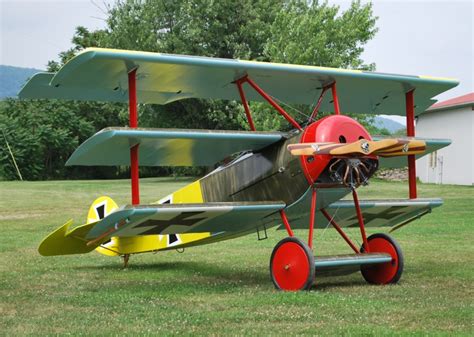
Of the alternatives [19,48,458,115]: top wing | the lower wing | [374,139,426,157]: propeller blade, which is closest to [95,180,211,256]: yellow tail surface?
the lower wing

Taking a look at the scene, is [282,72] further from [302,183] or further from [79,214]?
[79,214]

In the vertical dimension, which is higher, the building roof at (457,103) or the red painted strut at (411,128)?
the building roof at (457,103)

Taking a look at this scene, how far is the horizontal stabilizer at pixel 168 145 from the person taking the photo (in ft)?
25.9

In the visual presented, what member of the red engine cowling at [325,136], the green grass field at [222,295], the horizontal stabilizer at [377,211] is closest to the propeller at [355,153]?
the red engine cowling at [325,136]

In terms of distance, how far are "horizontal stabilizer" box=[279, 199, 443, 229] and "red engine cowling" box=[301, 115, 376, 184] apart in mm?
1301

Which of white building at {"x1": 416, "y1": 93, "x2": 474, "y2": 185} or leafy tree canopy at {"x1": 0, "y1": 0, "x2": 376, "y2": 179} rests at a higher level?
leafy tree canopy at {"x1": 0, "y1": 0, "x2": 376, "y2": 179}

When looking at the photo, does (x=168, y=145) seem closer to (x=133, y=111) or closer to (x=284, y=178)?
(x=133, y=111)

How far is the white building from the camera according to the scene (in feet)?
119

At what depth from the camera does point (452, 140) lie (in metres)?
37.6

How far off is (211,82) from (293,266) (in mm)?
2841

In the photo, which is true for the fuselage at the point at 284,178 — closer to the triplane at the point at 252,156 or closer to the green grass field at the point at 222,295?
the triplane at the point at 252,156

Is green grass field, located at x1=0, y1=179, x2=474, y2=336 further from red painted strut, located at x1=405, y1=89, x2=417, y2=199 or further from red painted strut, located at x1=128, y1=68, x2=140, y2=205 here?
red painted strut, located at x1=128, y1=68, x2=140, y2=205

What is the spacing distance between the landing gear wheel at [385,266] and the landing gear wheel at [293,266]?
1.42 m

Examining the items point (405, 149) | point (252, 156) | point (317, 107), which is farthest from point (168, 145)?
point (405, 149)
